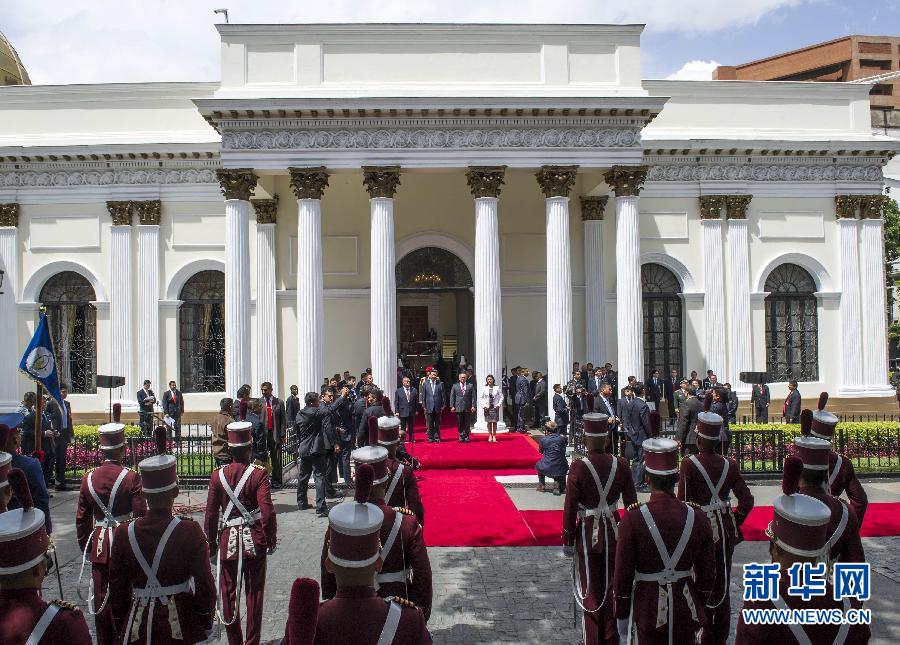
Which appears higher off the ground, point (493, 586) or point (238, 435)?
point (238, 435)

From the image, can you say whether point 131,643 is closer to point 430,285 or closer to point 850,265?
point 430,285

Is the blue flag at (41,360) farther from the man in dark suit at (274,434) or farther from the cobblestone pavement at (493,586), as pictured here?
the man in dark suit at (274,434)

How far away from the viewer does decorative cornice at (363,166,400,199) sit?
58.3ft

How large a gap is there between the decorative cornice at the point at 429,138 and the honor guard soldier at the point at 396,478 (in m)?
13.1

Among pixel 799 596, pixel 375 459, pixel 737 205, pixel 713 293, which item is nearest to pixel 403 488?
pixel 375 459

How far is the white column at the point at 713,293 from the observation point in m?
22.1

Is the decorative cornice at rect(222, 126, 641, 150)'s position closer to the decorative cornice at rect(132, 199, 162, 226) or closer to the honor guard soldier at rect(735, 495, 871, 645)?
the decorative cornice at rect(132, 199, 162, 226)

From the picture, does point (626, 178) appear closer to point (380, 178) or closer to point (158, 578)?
point (380, 178)

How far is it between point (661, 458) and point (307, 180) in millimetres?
14921

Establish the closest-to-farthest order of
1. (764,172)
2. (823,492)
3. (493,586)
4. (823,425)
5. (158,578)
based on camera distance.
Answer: (158,578)
(823,492)
(823,425)
(493,586)
(764,172)

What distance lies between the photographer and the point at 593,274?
72.0 feet

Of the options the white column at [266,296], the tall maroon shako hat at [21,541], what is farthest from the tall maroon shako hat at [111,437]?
the white column at [266,296]

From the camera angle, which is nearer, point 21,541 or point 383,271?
point 21,541

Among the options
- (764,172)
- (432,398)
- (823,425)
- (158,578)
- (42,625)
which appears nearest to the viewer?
(42,625)
